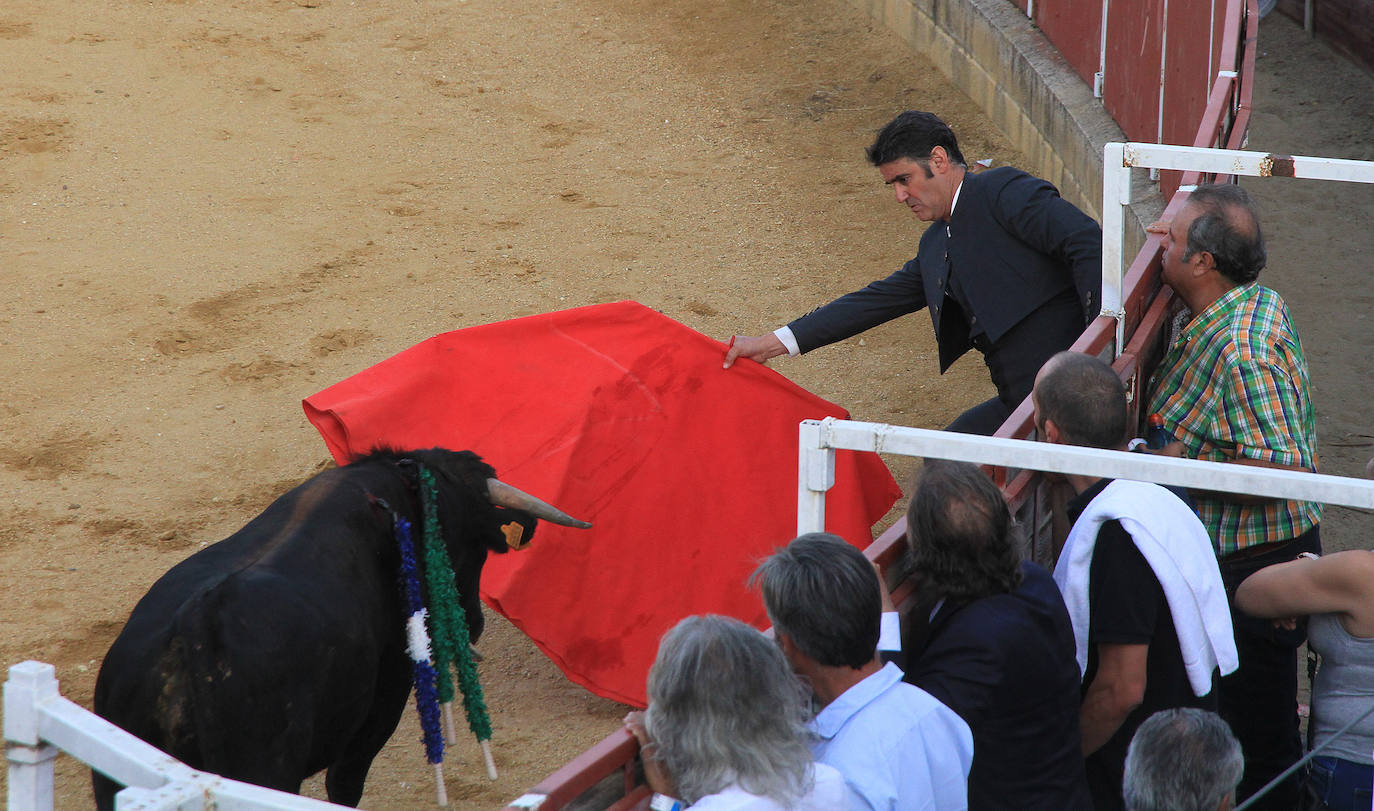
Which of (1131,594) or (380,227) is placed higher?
(1131,594)

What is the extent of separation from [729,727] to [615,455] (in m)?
2.71

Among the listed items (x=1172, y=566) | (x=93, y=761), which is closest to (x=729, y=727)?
(x=93, y=761)

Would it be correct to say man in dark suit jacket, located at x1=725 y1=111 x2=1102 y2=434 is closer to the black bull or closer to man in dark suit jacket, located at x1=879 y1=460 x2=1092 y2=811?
the black bull

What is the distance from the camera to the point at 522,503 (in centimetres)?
410

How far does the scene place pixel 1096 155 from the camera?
7328 millimetres

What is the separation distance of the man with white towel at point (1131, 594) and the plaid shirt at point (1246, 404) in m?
0.62

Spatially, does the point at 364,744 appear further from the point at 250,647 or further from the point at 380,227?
the point at 380,227

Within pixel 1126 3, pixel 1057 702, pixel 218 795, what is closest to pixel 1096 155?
pixel 1126 3

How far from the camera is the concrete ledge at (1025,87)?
24.3 ft

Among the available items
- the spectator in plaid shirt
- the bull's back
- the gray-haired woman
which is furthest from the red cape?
the gray-haired woman

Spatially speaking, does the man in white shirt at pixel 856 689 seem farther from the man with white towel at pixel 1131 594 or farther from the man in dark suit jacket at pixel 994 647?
the man with white towel at pixel 1131 594

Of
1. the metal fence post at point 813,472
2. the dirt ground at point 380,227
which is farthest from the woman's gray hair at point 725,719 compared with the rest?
the dirt ground at point 380,227

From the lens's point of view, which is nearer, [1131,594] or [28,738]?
[28,738]

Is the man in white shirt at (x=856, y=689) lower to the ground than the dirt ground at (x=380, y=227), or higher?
higher
